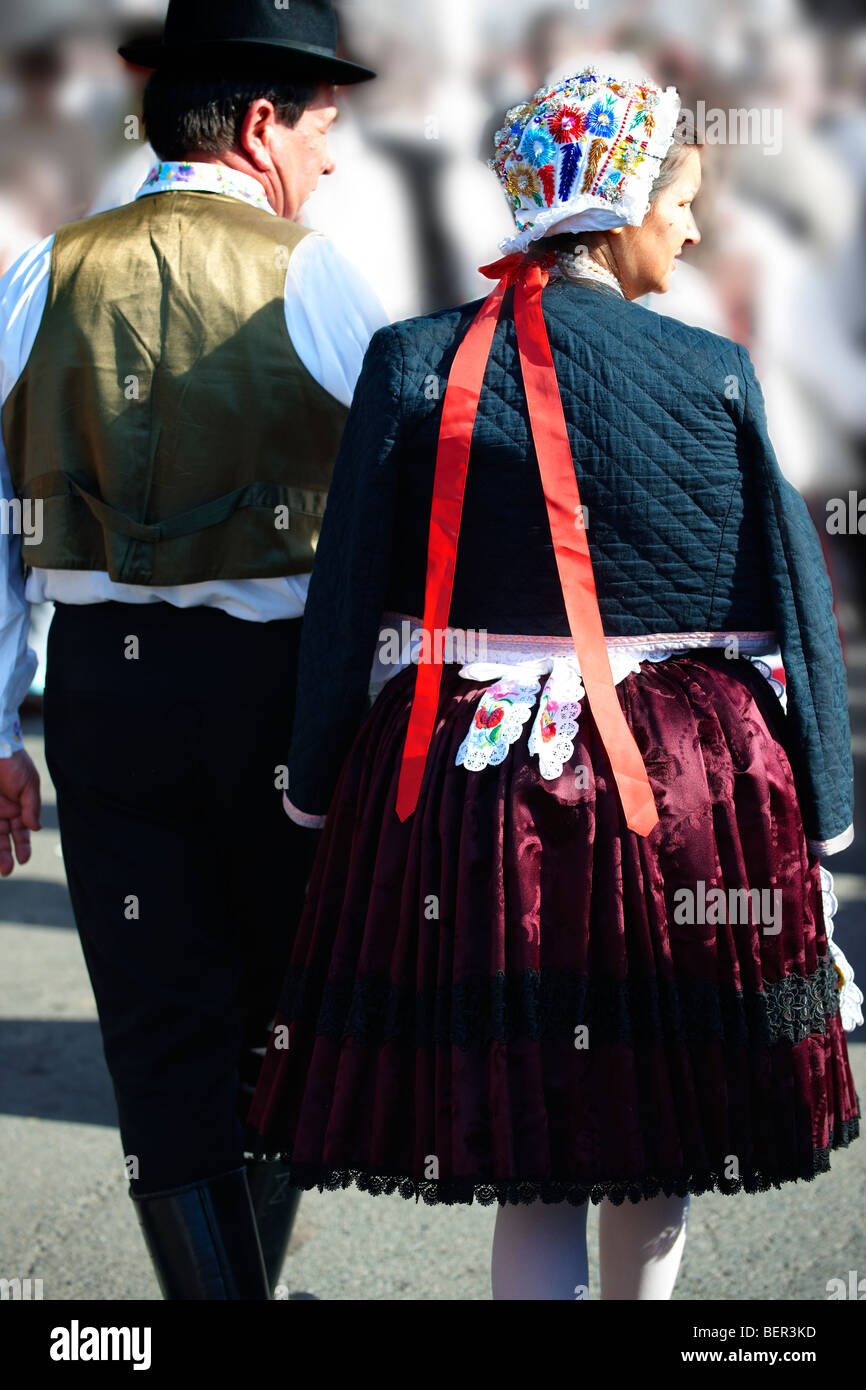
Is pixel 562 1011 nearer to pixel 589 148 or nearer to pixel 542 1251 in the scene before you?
pixel 542 1251

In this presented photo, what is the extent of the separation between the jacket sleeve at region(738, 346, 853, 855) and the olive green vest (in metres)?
0.57

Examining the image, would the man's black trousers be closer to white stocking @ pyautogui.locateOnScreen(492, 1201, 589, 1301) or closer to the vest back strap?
the vest back strap

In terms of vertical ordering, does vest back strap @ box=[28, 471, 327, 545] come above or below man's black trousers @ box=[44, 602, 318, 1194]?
above

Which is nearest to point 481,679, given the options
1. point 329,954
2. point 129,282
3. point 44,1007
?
point 329,954

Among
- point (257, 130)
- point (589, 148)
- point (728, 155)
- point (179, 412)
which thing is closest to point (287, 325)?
point (179, 412)

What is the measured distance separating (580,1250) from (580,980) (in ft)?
1.32

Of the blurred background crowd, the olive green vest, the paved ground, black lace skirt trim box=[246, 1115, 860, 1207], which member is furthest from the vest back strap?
the blurred background crowd

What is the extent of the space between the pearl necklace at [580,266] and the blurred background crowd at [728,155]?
2932 mm

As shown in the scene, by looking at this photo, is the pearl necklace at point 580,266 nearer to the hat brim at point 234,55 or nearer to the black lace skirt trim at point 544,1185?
the hat brim at point 234,55

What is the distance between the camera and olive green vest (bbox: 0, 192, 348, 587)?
1.89m

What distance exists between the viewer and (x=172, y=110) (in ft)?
6.63

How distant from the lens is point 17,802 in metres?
2.13

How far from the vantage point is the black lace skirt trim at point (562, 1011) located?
1.65 metres
